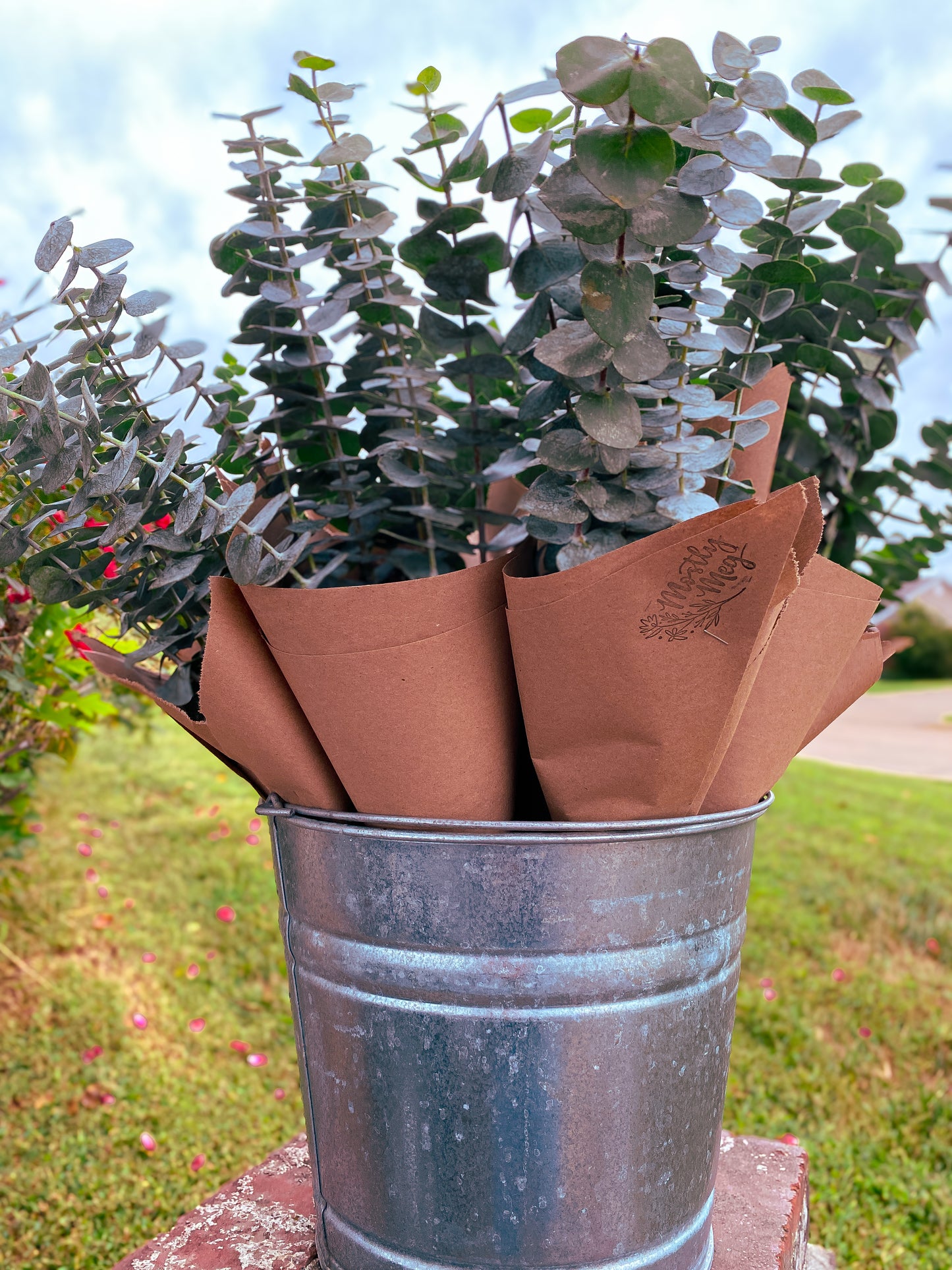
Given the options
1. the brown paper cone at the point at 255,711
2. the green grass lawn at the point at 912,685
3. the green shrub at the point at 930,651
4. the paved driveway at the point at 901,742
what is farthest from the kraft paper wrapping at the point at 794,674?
the green shrub at the point at 930,651

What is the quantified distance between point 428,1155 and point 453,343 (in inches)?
32.8

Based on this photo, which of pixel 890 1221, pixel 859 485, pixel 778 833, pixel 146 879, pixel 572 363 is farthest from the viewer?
pixel 778 833

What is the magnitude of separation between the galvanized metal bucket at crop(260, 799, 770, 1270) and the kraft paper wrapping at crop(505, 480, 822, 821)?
53mm

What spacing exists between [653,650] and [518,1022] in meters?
0.39

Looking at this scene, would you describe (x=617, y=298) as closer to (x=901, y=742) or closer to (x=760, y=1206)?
(x=760, y=1206)

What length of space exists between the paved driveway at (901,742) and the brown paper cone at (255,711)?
6.19 m

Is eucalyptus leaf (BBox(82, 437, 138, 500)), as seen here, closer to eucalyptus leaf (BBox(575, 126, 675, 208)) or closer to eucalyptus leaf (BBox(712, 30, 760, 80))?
eucalyptus leaf (BBox(575, 126, 675, 208))

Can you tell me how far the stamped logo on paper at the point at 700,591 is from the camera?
2.58ft

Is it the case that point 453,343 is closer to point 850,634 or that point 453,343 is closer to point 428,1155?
point 850,634

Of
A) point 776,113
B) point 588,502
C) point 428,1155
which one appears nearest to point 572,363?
point 588,502

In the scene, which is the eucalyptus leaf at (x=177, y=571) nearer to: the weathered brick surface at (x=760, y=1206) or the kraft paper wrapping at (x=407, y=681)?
the kraft paper wrapping at (x=407, y=681)

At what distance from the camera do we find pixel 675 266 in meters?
0.86

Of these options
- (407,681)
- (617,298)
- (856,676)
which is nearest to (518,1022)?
(407,681)

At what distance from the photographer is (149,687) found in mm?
1094
